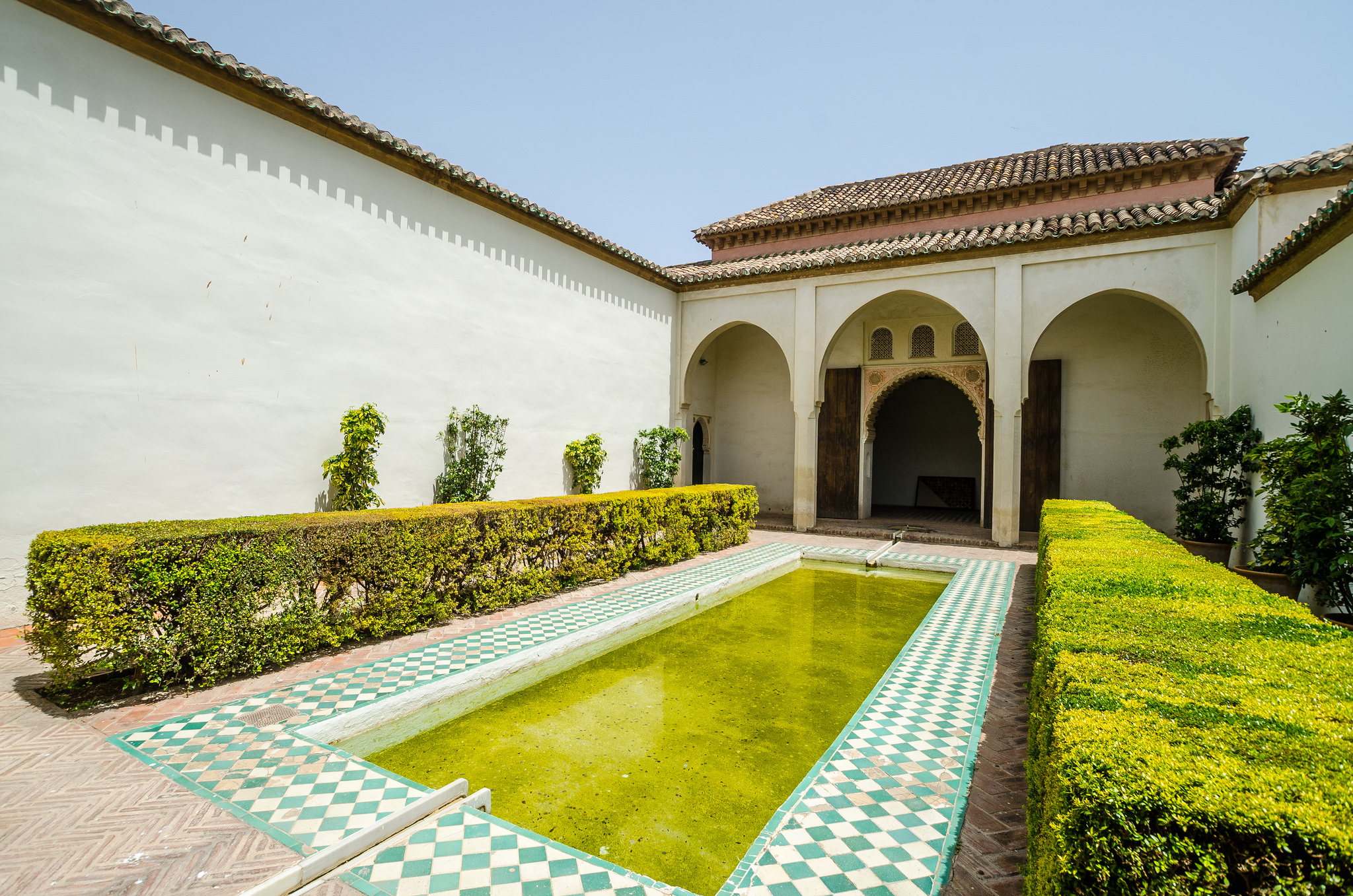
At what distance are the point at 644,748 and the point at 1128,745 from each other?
2.90 metres

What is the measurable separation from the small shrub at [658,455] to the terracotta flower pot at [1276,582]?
378 inches

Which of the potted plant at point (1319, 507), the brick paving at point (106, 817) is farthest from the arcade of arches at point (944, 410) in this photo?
the brick paving at point (106, 817)

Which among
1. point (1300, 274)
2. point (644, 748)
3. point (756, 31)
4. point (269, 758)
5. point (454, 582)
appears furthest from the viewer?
point (756, 31)

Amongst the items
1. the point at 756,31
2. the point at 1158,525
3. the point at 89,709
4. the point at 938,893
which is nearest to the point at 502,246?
the point at 756,31

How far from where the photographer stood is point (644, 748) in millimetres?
3975

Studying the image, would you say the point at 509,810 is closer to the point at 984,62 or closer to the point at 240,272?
the point at 240,272

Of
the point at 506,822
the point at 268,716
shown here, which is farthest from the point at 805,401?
the point at 506,822

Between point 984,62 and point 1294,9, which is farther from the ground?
point 984,62

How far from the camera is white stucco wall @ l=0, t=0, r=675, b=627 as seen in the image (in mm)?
5758

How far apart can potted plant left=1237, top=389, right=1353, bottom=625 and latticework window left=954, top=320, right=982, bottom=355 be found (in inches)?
312

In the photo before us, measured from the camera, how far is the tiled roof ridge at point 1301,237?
5.77 metres

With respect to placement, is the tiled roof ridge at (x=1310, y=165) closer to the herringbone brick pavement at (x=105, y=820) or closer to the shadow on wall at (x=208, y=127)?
the shadow on wall at (x=208, y=127)

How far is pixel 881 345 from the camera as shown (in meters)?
15.2

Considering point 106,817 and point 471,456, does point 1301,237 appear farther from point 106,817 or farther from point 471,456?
point 106,817
